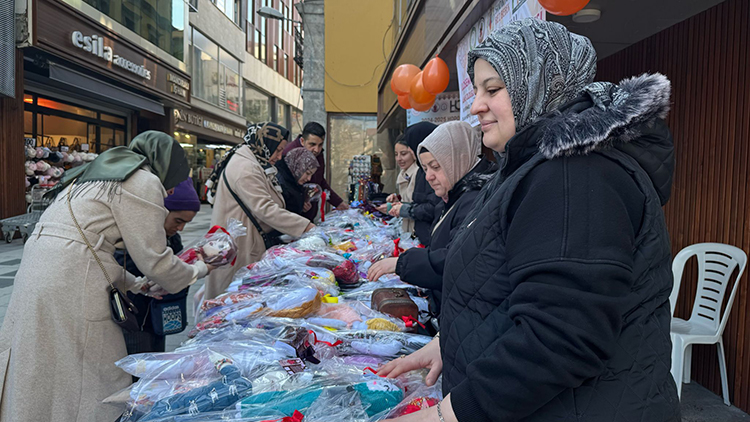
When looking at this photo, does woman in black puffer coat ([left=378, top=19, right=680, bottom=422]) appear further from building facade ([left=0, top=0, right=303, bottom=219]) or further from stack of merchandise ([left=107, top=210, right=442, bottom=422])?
building facade ([left=0, top=0, right=303, bottom=219])

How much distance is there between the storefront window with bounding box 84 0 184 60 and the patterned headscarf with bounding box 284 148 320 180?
10134 millimetres

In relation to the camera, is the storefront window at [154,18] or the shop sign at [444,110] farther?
the storefront window at [154,18]

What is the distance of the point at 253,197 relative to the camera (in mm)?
3580

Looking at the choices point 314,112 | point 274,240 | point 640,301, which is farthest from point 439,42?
point 314,112

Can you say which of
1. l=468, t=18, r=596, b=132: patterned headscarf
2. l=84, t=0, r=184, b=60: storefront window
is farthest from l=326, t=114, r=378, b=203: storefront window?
l=468, t=18, r=596, b=132: patterned headscarf

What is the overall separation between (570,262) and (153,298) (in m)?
2.13

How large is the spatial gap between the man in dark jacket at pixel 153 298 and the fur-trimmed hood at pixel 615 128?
1.82 metres

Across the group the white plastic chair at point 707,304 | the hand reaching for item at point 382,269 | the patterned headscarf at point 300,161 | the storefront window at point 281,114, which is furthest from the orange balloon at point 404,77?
the storefront window at point 281,114

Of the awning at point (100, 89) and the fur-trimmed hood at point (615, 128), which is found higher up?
the awning at point (100, 89)

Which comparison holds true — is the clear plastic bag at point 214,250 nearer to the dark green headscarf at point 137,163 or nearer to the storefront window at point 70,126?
the dark green headscarf at point 137,163

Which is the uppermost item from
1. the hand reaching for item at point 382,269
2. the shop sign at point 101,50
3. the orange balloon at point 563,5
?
the shop sign at point 101,50

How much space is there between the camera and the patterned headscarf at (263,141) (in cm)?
381

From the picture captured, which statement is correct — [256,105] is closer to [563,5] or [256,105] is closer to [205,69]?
[205,69]

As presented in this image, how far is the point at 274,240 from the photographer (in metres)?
3.93
